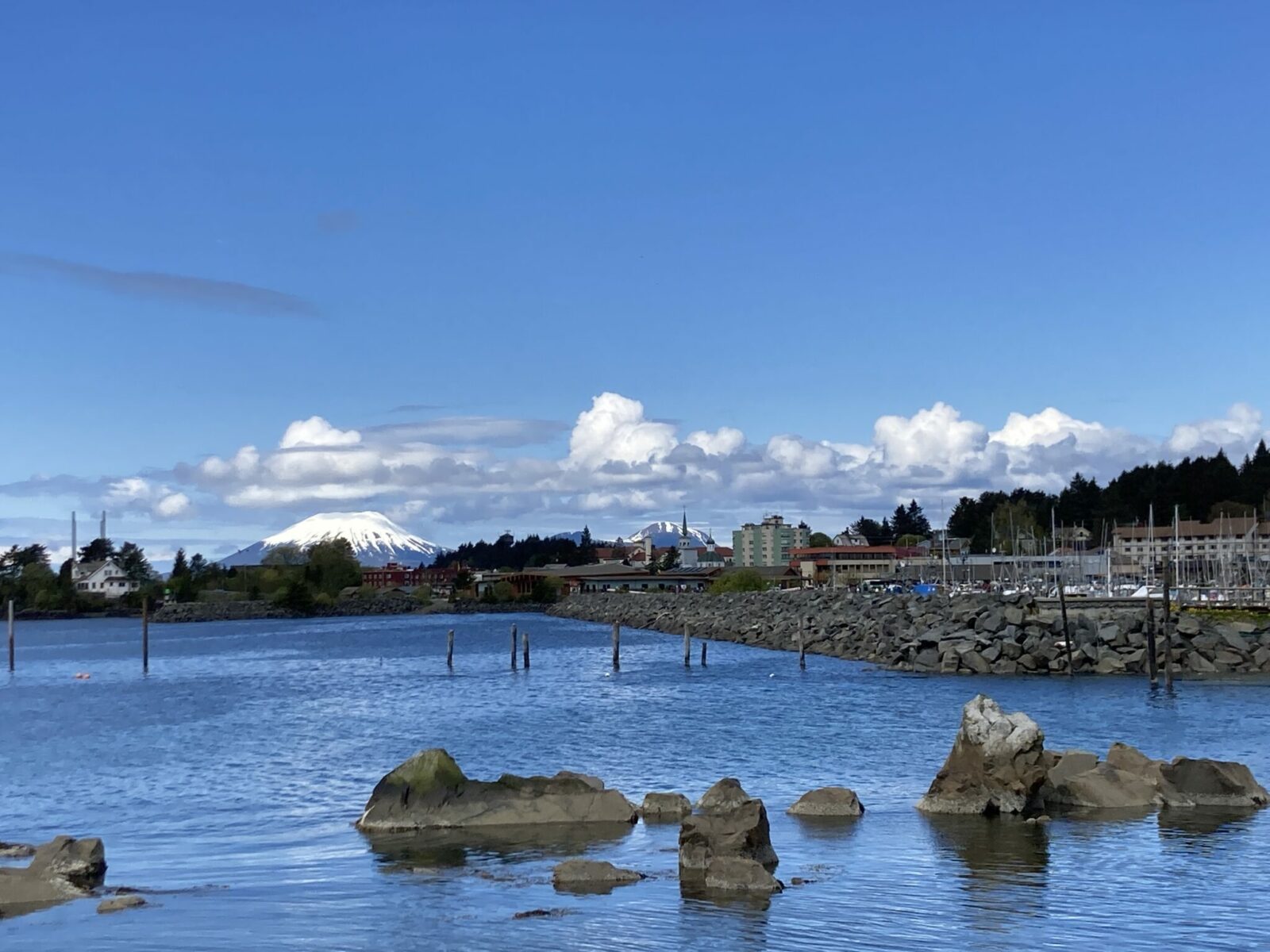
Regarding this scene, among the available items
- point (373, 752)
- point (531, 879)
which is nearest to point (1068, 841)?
point (531, 879)

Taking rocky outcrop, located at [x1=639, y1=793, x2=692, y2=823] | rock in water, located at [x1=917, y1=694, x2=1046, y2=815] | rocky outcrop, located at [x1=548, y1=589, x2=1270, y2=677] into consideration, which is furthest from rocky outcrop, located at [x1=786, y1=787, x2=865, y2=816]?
rocky outcrop, located at [x1=548, y1=589, x2=1270, y2=677]

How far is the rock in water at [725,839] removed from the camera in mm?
17375

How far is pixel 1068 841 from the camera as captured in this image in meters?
19.4

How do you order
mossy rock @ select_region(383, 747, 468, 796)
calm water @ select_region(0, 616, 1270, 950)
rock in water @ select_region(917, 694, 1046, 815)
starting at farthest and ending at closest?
mossy rock @ select_region(383, 747, 468, 796) → rock in water @ select_region(917, 694, 1046, 815) → calm water @ select_region(0, 616, 1270, 950)

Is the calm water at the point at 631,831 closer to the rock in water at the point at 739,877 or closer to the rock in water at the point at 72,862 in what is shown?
the rock in water at the point at 739,877

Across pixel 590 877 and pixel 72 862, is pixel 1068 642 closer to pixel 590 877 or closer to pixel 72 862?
pixel 590 877

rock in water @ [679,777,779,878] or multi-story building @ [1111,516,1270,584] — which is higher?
multi-story building @ [1111,516,1270,584]

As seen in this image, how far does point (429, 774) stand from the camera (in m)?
21.7

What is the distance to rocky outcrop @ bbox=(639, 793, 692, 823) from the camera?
21688mm

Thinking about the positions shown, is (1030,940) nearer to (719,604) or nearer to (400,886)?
(400,886)

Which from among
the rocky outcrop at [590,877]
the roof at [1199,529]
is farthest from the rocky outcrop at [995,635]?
the roof at [1199,529]

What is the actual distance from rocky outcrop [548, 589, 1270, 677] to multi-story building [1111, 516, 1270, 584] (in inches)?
565

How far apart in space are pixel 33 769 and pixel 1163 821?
25.9 m

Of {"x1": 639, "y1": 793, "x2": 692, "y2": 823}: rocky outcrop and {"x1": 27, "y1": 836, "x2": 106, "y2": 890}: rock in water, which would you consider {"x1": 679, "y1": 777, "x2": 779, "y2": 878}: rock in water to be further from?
{"x1": 27, "y1": 836, "x2": 106, "y2": 890}: rock in water
